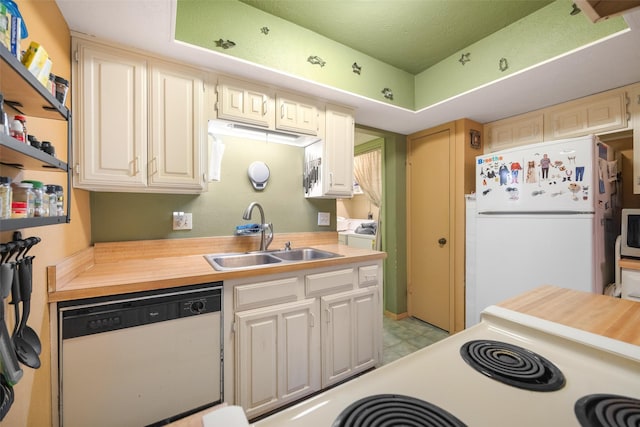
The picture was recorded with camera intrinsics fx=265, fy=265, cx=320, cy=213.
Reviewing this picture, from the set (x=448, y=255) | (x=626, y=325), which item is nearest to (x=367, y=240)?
(x=448, y=255)

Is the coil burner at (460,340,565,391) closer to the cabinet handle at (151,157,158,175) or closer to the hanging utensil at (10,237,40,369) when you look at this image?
the hanging utensil at (10,237,40,369)

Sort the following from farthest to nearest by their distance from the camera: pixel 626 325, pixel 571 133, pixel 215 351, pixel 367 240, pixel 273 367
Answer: pixel 367 240 → pixel 571 133 → pixel 273 367 → pixel 215 351 → pixel 626 325

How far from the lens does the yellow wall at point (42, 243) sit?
88 cm

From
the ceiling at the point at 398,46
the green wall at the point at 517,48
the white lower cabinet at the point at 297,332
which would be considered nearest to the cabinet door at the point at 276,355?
the white lower cabinet at the point at 297,332

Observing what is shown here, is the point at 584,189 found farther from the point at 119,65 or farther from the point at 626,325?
the point at 119,65

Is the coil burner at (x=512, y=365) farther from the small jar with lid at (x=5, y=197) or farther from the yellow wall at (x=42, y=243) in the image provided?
the yellow wall at (x=42, y=243)

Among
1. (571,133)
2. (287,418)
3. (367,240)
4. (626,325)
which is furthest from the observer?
(367,240)

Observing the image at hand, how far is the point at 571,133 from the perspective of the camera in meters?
2.13

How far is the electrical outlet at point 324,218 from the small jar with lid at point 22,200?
1.90m

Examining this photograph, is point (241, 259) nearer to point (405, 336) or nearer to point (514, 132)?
point (405, 336)

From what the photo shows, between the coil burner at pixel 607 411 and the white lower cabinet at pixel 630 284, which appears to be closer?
the coil burner at pixel 607 411

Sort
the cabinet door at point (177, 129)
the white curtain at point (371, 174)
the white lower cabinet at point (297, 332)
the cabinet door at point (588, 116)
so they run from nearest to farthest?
the white lower cabinet at point (297, 332)
the cabinet door at point (177, 129)
the cabinet door at point (588, 116)
the white curtain at point (371, 174)

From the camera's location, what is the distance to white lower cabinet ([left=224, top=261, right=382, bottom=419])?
4.67 feet

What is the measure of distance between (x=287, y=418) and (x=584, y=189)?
2.21m
